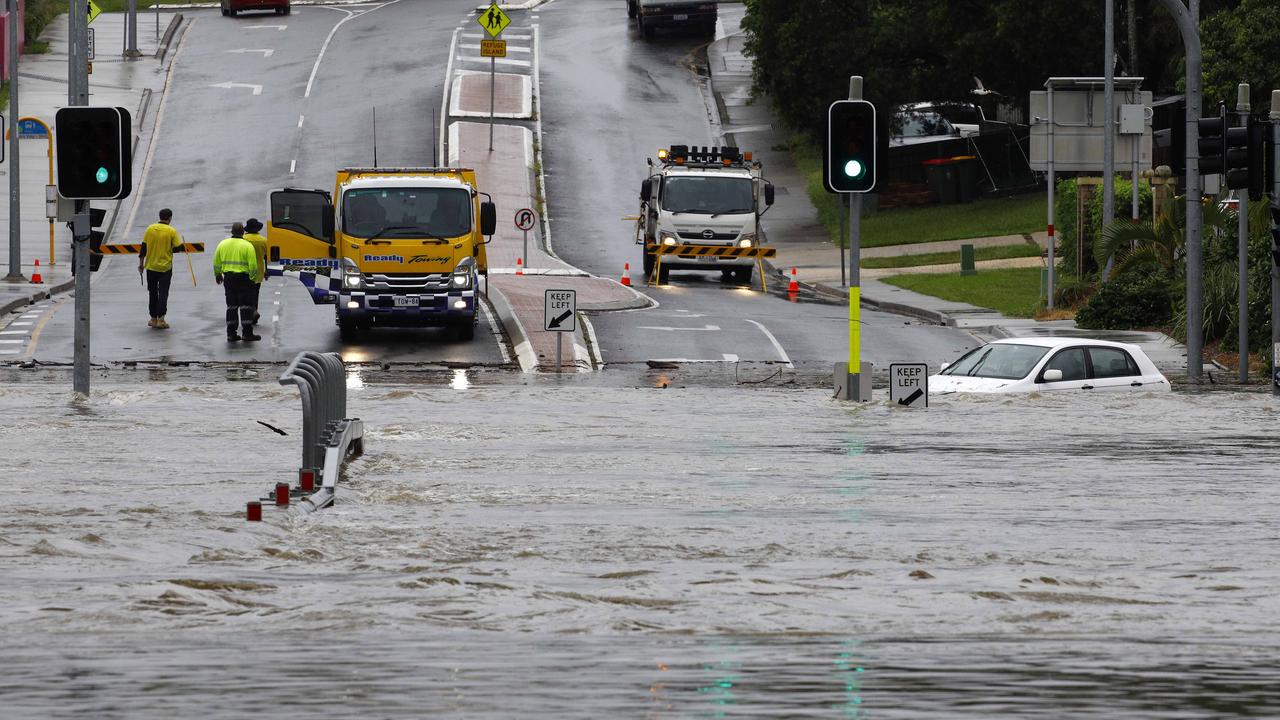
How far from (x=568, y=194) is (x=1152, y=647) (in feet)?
162

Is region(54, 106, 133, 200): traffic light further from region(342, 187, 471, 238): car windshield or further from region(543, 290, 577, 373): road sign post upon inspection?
region(342, 187, 471, 238): car windshield

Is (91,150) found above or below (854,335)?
above

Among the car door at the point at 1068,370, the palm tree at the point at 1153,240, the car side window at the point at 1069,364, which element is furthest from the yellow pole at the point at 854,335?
the palm tree at the point at 1153,240

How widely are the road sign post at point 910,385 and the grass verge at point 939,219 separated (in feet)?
103

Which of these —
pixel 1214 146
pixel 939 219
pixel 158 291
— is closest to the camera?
pixel 1214 146

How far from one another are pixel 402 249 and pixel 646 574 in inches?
812

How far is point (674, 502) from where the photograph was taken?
14438mm

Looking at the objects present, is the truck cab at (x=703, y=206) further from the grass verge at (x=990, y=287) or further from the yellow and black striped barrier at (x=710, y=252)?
the grass verge at (x=990, y=287)

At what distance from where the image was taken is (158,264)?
31.9 metres

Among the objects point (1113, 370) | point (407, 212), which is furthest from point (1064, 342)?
point (407, 212)

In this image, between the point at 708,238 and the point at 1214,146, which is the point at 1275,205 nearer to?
the point at 1214,146

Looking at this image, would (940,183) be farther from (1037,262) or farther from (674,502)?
(674,502)

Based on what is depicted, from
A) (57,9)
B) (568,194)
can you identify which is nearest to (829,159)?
(568,194)

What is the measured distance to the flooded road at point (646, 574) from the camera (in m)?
8.54
